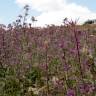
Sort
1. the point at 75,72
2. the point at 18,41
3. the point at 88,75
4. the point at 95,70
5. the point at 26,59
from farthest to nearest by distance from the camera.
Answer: the point at 18,41 < the point at 26,59 < the point at 75,72 < the point at 88,75 < the point at 95,70

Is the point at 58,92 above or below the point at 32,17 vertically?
below

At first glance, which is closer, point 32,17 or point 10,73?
point 10,73

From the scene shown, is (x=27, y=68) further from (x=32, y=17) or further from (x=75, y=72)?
(x=32, y=17)

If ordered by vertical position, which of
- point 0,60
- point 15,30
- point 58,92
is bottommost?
point 58,92

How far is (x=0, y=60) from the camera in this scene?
8.59 m

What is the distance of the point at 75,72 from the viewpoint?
24.3ft

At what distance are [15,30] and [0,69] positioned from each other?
2.75 m

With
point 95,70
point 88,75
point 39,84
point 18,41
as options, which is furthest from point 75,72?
point 18,41

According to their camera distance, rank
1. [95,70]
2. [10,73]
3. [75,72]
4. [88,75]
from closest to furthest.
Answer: [95,70] → [88,75] → [75,72] → [10,73]

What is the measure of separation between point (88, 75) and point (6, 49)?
3.48 metres

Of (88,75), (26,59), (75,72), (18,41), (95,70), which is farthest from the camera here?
(18,41)

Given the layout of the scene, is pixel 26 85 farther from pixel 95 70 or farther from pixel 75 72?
pixel 95 70

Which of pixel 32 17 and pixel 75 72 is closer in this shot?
pixel 75 72

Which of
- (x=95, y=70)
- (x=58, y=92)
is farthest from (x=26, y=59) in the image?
(x=95, y=70)
